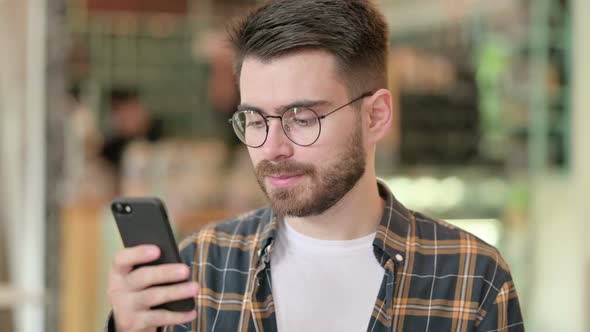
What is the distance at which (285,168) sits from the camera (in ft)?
4.65

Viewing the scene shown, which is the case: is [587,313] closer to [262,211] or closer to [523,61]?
[523,61]

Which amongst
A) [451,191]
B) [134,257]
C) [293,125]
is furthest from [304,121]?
[451,191]

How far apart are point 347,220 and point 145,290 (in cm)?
43

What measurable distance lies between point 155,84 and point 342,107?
14.4 feet

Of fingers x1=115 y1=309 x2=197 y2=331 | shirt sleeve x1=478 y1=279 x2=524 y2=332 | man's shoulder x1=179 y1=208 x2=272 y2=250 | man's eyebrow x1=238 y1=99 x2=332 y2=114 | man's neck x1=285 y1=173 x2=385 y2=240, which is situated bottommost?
shirt sleeve x1=478 y1=279 x2=524 y2=332

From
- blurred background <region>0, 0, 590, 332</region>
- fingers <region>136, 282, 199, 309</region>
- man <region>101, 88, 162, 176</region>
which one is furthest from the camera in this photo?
man <region>101, 88, 162, 176</region>

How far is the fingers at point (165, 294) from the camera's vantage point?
1196 mm

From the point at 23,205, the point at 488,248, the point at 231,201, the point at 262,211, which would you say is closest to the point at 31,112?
the point at 23,205

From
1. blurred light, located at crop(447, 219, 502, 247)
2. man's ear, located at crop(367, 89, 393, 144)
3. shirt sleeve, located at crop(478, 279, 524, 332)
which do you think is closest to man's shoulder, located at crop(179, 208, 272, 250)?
man's ear, located at crop(367, 89, 393, 144)

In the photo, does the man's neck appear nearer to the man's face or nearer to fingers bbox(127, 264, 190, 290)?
the man's face

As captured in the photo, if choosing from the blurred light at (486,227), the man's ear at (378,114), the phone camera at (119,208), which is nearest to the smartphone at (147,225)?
the phone camera at (119,208)

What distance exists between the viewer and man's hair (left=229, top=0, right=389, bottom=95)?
1.45 metres

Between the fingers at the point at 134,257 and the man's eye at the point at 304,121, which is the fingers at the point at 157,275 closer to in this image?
the fingers at the point at 134,257

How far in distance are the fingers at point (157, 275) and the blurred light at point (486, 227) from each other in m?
3.46
